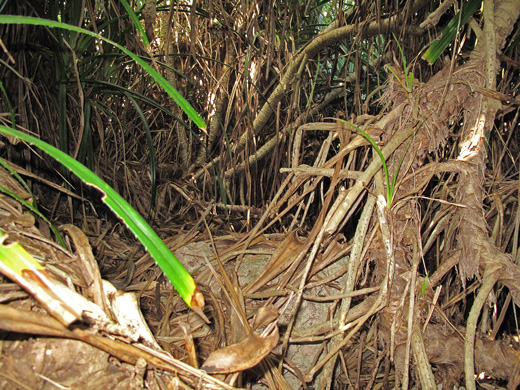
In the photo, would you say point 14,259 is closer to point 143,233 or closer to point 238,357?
point 143,233

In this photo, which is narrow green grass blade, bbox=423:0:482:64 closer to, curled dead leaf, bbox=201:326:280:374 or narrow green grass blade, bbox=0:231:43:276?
curled dead leaf, bbox=201:326:280:374

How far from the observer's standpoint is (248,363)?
49 centimetres

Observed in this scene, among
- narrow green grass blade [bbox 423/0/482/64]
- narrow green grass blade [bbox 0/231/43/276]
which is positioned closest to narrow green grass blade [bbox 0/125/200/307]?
narrow green grass blade [bbox 0/231/43/276]

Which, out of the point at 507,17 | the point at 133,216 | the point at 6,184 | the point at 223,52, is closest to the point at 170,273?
the point at 133,216

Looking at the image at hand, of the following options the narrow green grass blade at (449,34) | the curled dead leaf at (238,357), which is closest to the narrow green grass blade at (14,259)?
the curled dead leaf at (238,357)

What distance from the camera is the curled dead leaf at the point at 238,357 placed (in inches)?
19.2

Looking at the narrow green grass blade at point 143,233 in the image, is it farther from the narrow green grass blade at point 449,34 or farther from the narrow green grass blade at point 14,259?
the narrow green grass blade at point 449,34

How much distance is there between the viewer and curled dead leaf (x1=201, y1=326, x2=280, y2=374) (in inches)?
19.2

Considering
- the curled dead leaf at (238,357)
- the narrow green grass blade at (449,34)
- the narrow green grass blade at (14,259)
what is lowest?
the curled dead leaf at (238,357)

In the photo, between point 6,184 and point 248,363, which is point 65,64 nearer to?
point 6,184

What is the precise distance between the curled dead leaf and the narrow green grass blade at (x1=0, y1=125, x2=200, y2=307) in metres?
0.15

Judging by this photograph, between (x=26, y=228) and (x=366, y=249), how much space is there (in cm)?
68

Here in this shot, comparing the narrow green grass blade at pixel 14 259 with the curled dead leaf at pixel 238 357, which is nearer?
the narrow green grass blade at pixel 14 259

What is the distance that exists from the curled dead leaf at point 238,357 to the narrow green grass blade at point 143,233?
15 centimetres
